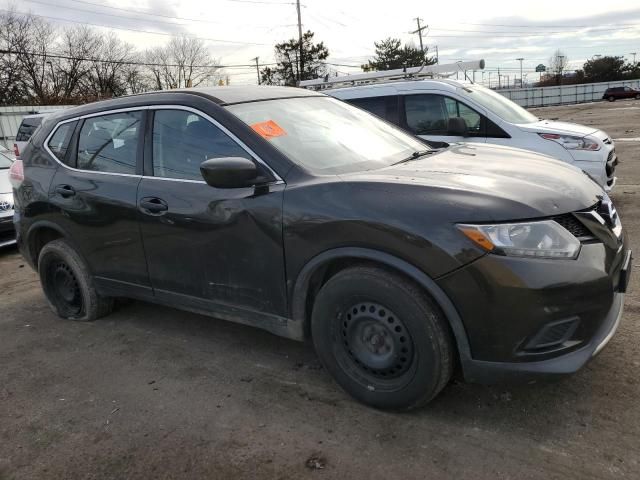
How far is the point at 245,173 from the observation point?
285cm

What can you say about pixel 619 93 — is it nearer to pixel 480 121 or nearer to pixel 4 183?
pixel 480 121

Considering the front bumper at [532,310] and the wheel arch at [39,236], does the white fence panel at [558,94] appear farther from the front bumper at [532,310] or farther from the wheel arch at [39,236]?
the front bumper at [532,310]

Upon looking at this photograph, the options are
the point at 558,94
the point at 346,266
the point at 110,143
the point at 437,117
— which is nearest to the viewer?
the point at 346,266

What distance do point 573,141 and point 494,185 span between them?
4.84 meters

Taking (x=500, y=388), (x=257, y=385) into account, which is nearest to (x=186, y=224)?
(x=257, y=385)

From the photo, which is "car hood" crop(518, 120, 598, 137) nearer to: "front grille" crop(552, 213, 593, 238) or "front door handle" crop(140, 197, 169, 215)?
"front grille" crop(552, 213, 593, 238)

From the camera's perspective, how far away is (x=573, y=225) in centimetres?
248

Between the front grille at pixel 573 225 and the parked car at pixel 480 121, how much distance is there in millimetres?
3997

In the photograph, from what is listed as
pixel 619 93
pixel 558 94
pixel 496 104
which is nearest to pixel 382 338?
pixel 496 104

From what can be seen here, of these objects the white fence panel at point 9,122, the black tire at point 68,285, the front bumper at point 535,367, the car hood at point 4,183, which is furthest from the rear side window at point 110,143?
the white fence panel at point 9,122

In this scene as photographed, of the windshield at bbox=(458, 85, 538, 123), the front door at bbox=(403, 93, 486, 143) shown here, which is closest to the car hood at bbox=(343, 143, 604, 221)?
the front door at bbox=(403, 93, 486, 143)

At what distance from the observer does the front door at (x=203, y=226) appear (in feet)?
9.73

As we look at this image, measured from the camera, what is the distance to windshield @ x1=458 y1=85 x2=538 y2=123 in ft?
22.9

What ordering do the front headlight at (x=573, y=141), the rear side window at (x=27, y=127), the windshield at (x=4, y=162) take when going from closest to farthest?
the front headlight at (x=573, y=141), the windshield at (x=4, y=162), the rear side window at (x=27, y=127)
